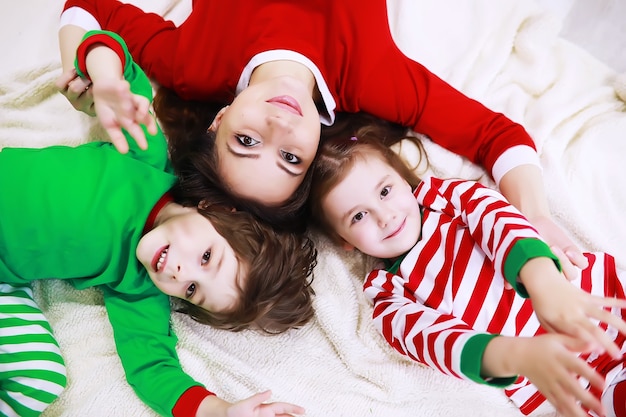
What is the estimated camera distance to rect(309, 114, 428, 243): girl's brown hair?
3.43ft

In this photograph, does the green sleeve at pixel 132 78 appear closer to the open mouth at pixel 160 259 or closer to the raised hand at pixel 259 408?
the open mouth at pixel 160 259

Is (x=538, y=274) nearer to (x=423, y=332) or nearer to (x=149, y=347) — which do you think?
(x=423, y=332)

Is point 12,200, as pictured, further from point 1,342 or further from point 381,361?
point 381,361

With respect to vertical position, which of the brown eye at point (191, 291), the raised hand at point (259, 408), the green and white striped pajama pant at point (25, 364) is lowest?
the green and white striped pajama pant at point (25, 364)

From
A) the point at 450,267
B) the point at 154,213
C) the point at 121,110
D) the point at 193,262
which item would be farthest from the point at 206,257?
the point at 450,267

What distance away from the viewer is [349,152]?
1.05 m

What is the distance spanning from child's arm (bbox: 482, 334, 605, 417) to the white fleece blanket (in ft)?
0.97

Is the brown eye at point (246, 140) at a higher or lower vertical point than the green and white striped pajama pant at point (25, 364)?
higher

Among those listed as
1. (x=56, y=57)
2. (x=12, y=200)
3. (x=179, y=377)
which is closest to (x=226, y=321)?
(x=179, y=377)

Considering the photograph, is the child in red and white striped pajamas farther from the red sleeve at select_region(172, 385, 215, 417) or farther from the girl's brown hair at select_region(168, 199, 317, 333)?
the red sleeve at select_region(172, 385, 215, 417)

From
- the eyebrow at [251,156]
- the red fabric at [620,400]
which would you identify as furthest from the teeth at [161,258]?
the red fabric at [620,400]

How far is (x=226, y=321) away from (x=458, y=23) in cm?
84

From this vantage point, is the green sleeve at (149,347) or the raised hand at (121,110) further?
the green sleeve at (149,347)

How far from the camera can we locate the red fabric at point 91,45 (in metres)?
1.04
